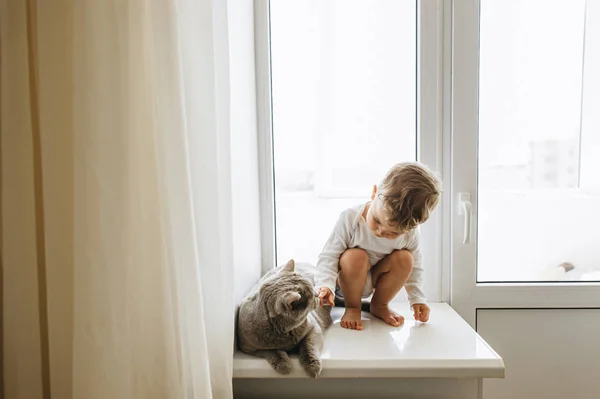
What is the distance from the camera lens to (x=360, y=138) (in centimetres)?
134

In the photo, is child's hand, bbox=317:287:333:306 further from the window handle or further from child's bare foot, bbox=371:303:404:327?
the window handle

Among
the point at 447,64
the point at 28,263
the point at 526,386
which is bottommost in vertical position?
the point at 526,386

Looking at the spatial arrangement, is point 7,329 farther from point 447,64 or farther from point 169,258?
point 447,64

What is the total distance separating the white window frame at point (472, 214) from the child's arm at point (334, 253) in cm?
35

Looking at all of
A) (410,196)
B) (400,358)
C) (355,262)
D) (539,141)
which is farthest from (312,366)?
(539,141)

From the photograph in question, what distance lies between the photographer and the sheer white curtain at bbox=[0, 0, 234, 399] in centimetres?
64

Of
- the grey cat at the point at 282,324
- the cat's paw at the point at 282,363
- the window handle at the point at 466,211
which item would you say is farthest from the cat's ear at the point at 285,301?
the window handle at the point at 466,211

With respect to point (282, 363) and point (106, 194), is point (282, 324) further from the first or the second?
point (106, 194)

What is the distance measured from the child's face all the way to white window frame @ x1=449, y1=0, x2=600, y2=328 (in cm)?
32

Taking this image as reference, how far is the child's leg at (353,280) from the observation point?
1.11 meters

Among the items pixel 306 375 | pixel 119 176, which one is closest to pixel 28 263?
pixel 119 176

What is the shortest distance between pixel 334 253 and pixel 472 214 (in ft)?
1.43

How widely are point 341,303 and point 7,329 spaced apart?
809mm

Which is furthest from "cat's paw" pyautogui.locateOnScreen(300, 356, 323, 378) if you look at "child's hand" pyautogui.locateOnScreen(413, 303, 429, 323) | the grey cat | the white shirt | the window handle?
the window handle
